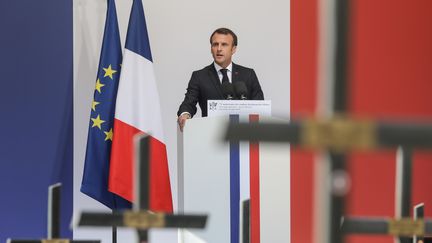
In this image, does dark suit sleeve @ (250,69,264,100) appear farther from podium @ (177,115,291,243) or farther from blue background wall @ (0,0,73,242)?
blue background wall @ (0,0,73,242)

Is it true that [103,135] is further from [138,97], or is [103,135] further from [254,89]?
[254,89]

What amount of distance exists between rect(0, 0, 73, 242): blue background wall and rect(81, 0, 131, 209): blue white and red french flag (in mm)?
698

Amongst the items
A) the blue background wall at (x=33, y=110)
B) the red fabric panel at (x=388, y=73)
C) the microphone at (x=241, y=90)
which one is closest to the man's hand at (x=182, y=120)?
the microphone at (x=241, y=90)

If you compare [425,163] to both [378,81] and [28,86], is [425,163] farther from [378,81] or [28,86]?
[28,86]

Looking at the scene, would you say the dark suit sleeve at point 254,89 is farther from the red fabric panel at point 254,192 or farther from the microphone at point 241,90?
the red fabric panel at point 254,192

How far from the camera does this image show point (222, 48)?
436 cm

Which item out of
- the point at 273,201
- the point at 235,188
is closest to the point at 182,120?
the point at 235,188

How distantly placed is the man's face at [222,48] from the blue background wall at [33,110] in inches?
44.3

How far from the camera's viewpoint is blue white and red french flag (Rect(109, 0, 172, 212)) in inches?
156

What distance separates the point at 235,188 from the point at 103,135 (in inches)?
48.2

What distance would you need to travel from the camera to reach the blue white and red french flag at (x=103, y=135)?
410 cm

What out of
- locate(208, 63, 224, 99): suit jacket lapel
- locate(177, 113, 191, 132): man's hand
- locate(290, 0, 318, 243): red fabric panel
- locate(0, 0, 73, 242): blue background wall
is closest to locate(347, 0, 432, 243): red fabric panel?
locate(290, 0, 318, 243): red fabric panel

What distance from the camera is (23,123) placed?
4.75m

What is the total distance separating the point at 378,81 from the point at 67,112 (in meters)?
2.37
